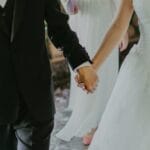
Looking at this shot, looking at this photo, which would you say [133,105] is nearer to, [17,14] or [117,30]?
[117,30]

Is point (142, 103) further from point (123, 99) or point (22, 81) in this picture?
point (22, 81)

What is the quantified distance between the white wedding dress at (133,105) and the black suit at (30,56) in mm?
352

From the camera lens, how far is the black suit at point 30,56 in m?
1.34

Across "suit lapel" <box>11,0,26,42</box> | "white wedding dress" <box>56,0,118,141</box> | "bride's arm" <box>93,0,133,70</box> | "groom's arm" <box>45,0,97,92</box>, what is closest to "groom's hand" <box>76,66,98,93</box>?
"groom's arm" <box>45,0,97,92</box>

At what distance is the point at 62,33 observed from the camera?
1.45m

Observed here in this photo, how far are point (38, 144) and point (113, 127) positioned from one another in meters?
0.40

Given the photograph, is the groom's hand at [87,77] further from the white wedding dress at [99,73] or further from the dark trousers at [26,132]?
the white wedding dress at [99,73]

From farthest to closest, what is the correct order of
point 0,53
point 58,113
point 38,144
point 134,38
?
point 134,38 < point 58,113 < point 38,144 < point 0,53

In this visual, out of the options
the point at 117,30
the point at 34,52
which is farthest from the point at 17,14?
the point at 117,30

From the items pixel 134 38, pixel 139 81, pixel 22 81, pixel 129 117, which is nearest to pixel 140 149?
pixel 129 117

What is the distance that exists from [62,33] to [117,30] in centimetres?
39

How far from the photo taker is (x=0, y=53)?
1.34 metres

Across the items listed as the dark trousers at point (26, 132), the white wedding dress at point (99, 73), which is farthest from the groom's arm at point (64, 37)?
the white wedding dress at point (99, 73)

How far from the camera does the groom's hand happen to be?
153 centimetres
